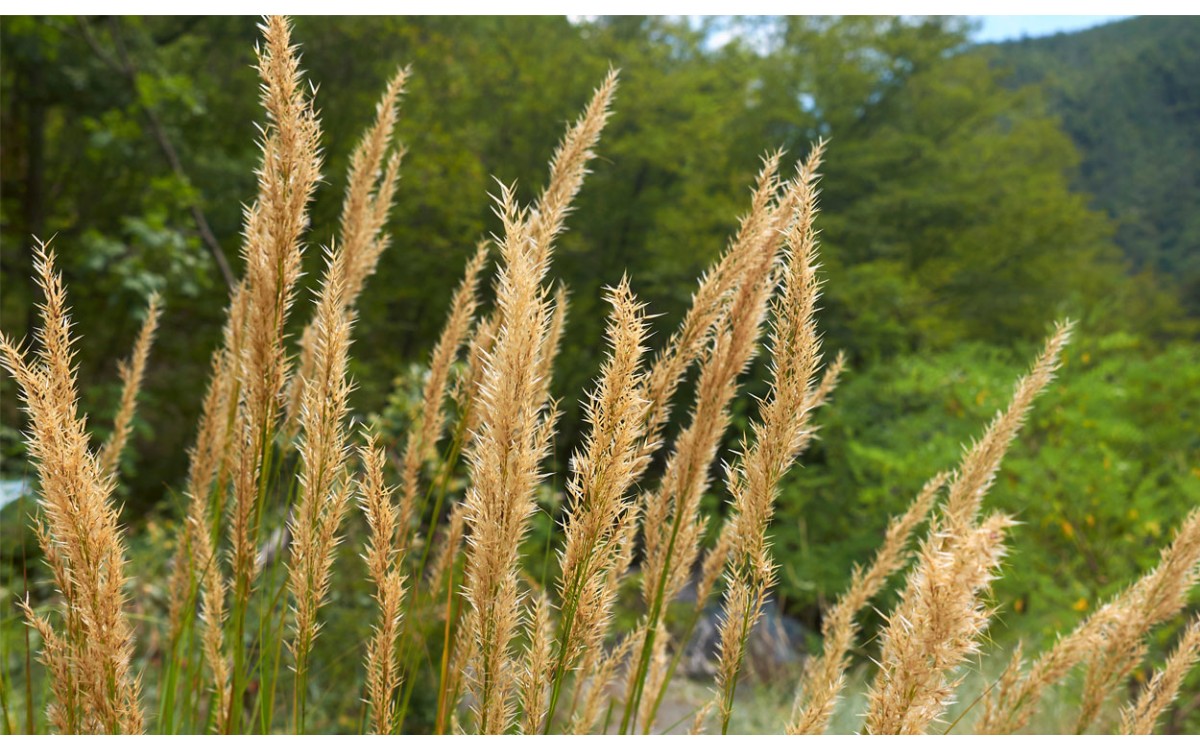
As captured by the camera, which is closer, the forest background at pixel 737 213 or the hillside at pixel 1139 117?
the forest background at pixel 737 213

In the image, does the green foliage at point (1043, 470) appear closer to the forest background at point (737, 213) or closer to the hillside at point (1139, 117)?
the forest background at point (737, 213)

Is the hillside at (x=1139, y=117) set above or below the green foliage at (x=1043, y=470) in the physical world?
above

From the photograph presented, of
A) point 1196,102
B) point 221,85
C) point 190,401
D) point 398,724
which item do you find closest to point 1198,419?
point 398,724

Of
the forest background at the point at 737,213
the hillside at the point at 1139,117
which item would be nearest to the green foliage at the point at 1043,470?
the forest background at the point at 737,213

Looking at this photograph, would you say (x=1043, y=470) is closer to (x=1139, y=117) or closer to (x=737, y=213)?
(x=737, y=213)

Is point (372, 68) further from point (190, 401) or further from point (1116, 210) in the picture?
point (1116, 210)

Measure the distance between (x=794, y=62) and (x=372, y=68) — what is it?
5.53 metres

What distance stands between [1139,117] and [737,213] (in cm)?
1294

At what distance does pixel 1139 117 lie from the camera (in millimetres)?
14555

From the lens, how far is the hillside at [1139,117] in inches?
539

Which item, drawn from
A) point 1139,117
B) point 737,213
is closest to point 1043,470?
point 737,213

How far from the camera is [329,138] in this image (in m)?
8.18

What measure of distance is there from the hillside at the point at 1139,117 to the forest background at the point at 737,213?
67 mm

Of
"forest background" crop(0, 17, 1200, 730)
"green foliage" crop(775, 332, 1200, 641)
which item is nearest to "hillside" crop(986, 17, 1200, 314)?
"forest background" crop(0, 17, 1200, 730)
